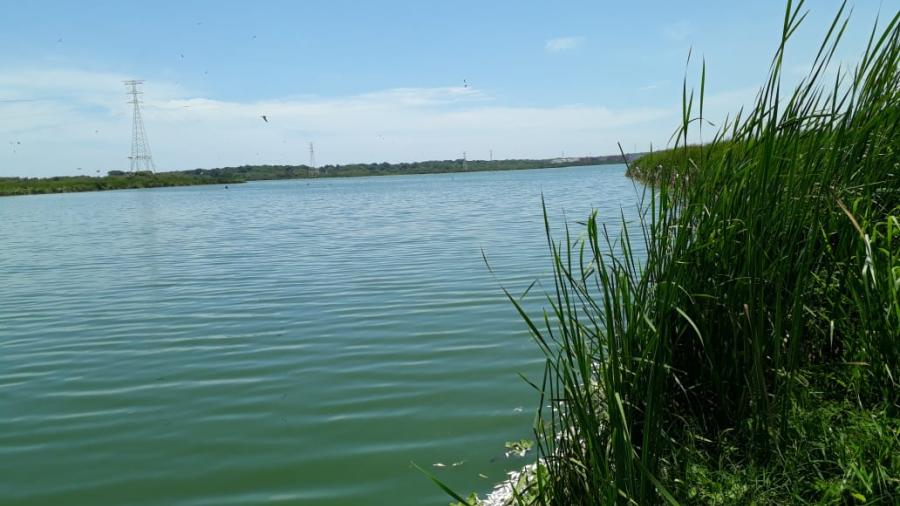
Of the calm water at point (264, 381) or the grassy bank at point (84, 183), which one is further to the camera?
the grassy bank at point (84, 183)

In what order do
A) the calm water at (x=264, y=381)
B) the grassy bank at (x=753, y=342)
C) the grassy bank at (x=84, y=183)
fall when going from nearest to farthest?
the grassy bank at (x=753, y=342) → the calm water at (x=264, y=381) → the grassy bank at (x=84, y=183)

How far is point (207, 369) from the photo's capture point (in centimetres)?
715

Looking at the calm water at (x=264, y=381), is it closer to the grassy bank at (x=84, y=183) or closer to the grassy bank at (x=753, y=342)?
the grassy bank at (x=753, y=342)

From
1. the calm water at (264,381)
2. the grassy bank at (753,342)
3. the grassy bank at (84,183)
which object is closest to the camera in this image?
the grassy bank at (753,342)

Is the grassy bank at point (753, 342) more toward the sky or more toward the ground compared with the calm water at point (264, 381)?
more toward the sky

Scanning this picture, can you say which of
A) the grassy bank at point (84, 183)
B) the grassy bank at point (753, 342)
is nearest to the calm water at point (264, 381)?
the grassy bank at point (753, 342)

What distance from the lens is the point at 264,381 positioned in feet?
21.9

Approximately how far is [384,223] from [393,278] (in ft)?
41.7

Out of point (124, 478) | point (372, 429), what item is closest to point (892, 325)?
point (372, 429)

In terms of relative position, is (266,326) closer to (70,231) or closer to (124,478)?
(124,478)

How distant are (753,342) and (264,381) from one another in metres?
4.84

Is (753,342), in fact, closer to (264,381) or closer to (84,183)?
(264,381)

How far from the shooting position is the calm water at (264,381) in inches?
187

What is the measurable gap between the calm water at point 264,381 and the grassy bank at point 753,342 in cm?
80
